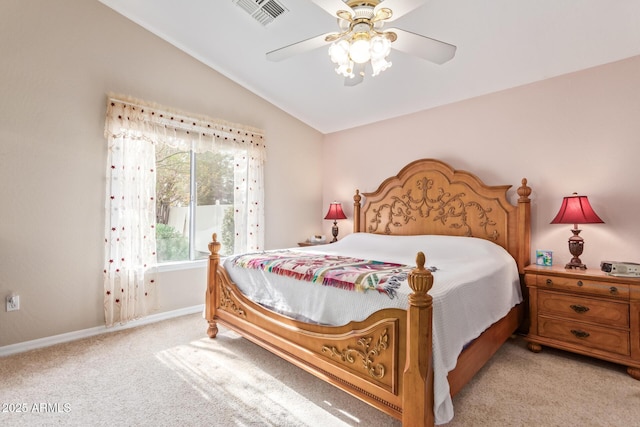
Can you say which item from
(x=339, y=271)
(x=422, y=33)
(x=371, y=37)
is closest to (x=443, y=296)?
(x=339, y=271)

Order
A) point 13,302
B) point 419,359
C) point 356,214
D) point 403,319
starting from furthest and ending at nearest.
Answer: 1. point 356,214
2. point 13,302
3. point 403,319
4. point 419,359

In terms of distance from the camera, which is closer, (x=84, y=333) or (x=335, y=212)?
(x=84, y=333)

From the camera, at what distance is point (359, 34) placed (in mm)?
1856

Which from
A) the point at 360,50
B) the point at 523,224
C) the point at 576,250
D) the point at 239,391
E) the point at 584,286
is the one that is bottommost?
the point at 239,391

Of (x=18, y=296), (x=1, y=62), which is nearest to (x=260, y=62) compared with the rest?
(x=1, y=62)

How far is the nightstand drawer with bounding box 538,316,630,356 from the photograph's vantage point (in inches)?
89.0

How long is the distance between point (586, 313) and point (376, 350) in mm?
1917

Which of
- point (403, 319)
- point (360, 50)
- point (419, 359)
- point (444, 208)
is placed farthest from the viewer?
point (444, 208)

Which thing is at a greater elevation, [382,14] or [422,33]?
[422,33]

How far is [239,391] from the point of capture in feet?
6.61

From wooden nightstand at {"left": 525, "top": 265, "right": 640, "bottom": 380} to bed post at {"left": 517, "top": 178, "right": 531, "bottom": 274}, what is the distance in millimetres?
265

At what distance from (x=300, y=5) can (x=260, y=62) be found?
1.05 meters

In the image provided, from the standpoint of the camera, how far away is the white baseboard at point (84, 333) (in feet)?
8.33

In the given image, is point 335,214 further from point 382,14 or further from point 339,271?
point 382,14
